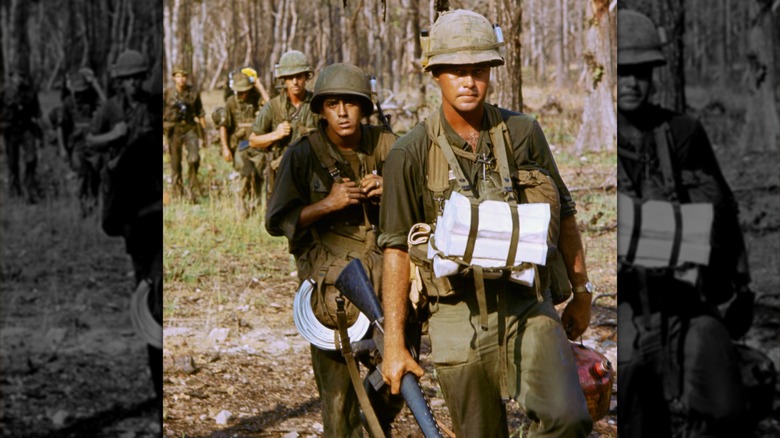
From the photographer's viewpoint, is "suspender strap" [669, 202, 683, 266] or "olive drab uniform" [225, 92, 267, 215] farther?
"olive drab uniform" [225, 92, 267, 215]

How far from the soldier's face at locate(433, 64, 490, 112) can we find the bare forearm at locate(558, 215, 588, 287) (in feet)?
1.91

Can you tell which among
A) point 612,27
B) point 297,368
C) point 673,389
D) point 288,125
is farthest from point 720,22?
point 612,27

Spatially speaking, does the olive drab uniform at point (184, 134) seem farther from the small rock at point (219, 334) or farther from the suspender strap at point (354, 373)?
the suspender strap at point (354, 373)

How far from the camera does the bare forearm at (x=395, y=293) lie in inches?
153

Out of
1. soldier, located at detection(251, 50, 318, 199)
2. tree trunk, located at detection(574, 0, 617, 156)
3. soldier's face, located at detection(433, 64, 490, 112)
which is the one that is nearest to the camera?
soldier's face, located at detection(433, 64, 490, 112)

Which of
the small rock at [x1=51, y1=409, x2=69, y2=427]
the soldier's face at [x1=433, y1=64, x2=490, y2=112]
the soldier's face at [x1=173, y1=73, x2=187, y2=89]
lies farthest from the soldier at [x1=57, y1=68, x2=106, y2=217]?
the soldier's face at [x1=173, y1=73, x2=187, y2=89]

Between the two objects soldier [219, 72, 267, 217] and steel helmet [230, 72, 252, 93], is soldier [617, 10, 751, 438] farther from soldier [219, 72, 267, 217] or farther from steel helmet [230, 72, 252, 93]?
steel helmet [230, 72, 252, 93]

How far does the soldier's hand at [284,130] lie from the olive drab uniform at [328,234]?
425cm

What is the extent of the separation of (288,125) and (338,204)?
4.65 meters

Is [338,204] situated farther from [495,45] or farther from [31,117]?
[31,117]

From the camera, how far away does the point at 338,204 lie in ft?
15.5

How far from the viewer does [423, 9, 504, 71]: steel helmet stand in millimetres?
3834

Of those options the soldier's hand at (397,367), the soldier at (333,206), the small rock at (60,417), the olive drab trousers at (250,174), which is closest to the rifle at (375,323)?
the soldier's hand at (397,367)

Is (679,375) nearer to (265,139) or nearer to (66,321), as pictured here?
(66,321)
